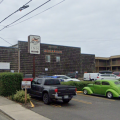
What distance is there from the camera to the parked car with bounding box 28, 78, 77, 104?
1011cm

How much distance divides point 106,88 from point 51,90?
5.16 metres

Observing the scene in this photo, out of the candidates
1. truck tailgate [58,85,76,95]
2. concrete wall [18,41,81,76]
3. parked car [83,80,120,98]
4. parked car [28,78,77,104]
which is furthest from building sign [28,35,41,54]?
concrete wall [18,41,81,76]

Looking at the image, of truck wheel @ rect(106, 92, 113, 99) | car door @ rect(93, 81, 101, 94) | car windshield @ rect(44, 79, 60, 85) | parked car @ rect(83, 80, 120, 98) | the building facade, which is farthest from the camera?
the building facade

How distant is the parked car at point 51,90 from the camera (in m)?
10.1

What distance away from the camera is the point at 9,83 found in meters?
12.8

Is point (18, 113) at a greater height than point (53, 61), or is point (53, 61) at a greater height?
point (53, 61)

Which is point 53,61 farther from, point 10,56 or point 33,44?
point 33,44

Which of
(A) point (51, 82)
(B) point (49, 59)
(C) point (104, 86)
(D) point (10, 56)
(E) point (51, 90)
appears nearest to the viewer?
(E) point (51, 90)

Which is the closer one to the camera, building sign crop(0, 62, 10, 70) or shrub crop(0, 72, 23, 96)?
shrub crop(0, 72, 23, 96)

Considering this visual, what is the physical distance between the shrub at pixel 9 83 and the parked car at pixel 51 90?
5.28 feet

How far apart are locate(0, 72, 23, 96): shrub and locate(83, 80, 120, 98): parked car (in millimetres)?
6245

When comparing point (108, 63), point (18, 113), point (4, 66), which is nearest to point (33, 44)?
point (18, 113)

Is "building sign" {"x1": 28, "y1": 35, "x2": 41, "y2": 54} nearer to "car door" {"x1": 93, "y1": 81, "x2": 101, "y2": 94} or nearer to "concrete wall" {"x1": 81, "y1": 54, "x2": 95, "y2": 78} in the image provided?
"car door" {"x1": 93, "y1": 81, "x2": 101, "y2": 94}

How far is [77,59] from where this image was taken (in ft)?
147
